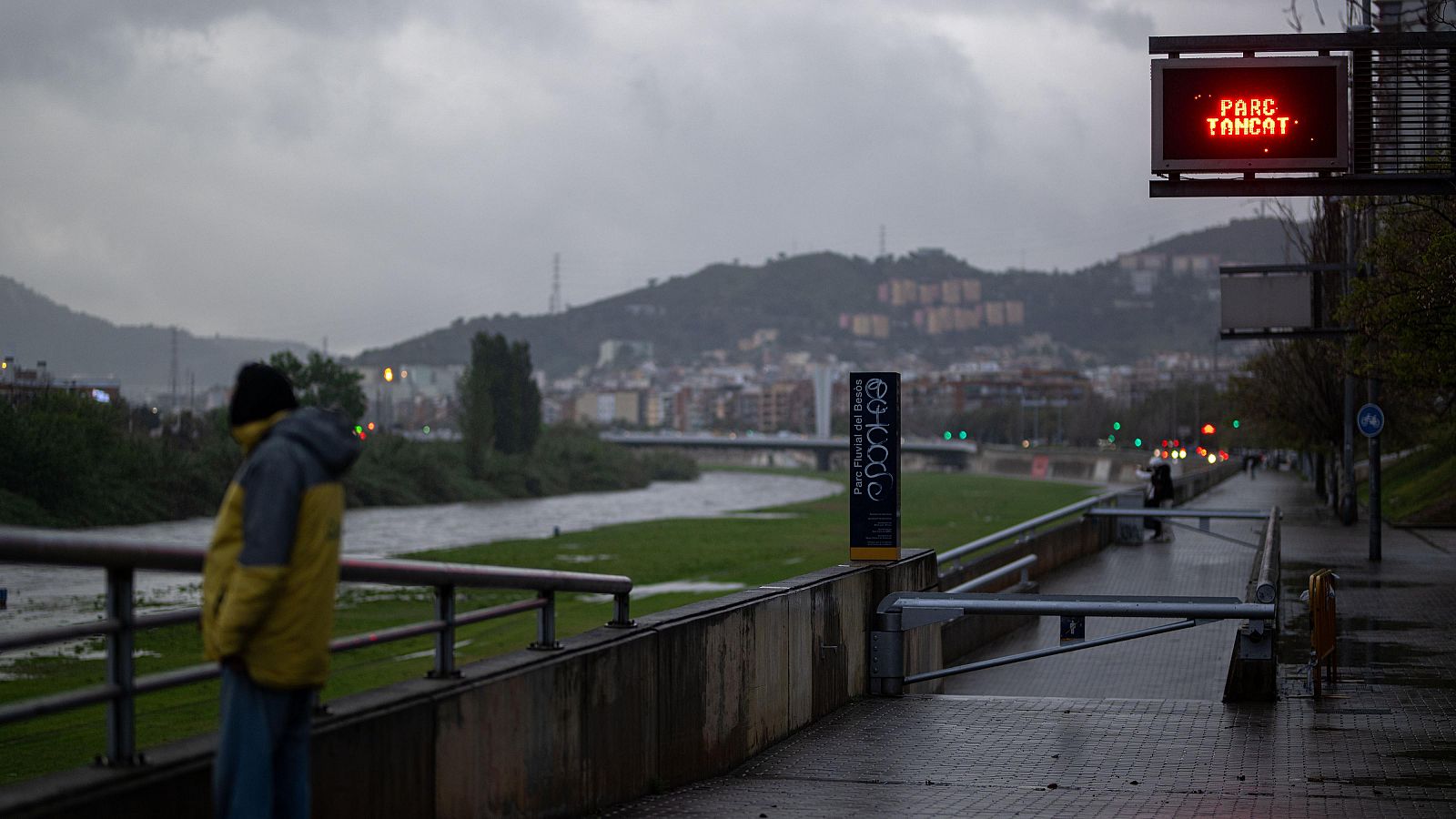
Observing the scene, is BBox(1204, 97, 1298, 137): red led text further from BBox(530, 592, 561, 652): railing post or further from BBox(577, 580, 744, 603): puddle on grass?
BBox(577, 580, 744, 603): puddle on grass

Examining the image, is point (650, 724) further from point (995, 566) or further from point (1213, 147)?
point (995, 566)

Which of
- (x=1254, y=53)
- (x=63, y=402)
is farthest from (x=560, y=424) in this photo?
(x=1254, y=53)

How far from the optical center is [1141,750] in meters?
10.2

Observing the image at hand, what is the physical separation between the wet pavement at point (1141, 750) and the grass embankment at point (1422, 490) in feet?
58.7

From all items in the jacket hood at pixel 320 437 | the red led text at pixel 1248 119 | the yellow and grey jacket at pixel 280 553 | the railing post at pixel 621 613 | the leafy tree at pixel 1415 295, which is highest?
the red led text at pixel 1248 119

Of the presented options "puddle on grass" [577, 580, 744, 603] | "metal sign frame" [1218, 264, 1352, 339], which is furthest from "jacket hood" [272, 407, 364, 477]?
"puddle on grass" [577, 580, 744, 603]

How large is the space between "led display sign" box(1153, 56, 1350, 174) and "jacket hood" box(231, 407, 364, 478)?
367 inches

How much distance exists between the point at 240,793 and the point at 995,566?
1837cm

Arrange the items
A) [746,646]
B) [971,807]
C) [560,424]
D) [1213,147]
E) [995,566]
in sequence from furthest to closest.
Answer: [560,424] < [995,566] < [1213,147] < [746,646] < [971,807]

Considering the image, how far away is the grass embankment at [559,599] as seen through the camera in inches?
540

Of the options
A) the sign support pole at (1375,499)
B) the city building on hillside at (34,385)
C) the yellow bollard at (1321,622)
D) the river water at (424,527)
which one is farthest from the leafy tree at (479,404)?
the yellow bollard at (1321,622)

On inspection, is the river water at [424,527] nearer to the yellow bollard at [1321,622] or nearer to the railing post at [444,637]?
the railing post at [444,637]

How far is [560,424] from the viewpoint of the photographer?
151250 mm

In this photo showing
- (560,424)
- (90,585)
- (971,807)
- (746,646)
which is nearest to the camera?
(971,807)
